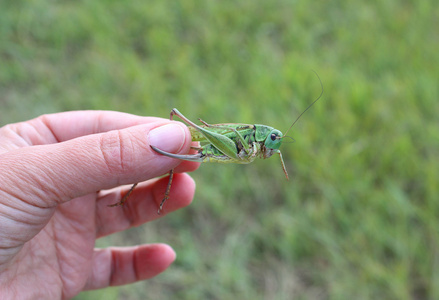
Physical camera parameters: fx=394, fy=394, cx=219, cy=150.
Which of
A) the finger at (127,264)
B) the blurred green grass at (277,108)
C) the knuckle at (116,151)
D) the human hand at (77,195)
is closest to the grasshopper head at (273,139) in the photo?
the human hand at (77,195)

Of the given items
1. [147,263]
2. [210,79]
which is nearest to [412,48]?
[210,79]

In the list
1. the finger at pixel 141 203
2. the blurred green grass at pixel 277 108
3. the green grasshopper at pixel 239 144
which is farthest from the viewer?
the blurred green grass at pixel 277 108

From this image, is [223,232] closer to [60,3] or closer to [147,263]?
[147,263]

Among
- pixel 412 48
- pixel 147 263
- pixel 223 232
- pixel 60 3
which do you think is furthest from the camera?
pixel 60 3

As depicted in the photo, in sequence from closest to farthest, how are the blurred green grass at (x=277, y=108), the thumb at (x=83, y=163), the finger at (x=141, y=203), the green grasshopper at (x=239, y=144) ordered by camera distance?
1. the thumb at (x=83, y=163)
2. the green grasshopper at (x=239, y=144)
3. the finger at (x=141, y=203)
4. the blurred green grass at (x=277, y=108)

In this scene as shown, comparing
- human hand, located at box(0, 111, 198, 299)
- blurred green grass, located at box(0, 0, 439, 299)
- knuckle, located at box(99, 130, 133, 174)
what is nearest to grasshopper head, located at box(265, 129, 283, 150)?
human hand, located at box(0, 111, 198, 299)

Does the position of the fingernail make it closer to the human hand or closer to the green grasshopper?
the human hand

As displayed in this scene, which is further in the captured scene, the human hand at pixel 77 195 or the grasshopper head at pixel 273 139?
the grasshopper head at pixel 273 139

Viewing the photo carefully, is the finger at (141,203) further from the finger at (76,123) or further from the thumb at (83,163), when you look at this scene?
the thumb at (83,163)

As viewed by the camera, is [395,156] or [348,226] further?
[395,156]
